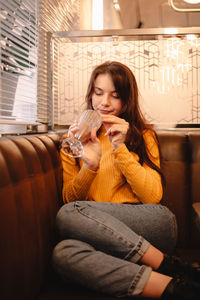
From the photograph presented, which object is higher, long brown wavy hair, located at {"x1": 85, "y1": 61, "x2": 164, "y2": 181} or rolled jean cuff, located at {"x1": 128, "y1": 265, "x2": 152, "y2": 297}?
long brown wavy hair, located at {"x1": 85, "y1": 61, "x2": 164, "y2": 181}

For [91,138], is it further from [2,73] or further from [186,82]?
[186,82]

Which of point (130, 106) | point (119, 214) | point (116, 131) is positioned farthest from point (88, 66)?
point (119, 214)

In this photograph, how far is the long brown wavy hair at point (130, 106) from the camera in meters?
1.40

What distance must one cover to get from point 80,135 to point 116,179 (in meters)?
0.33

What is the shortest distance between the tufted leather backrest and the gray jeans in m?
0.06

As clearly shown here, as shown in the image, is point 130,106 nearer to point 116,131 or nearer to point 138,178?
point 116,131

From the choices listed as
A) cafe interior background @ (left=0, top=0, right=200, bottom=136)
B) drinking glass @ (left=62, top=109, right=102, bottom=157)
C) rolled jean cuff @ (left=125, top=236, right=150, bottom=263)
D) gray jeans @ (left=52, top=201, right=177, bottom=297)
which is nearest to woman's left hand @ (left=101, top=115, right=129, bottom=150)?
drinking glass @ (left=62, top=109, right=102, bottom=157)

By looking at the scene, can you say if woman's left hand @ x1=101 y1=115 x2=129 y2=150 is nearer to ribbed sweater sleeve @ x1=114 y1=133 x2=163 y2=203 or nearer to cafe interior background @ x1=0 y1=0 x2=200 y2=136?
ribbed sweater sleeve @ x1=114 y1=133 x2=163 y2=203

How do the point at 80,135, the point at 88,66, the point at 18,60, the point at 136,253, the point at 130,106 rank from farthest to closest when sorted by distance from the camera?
the point at 88,66 < the point at 18,60 < the point at 130,106 < the point at 80,135 < the point at 136,253

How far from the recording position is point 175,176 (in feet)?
5.16

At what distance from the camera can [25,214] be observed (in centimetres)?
92

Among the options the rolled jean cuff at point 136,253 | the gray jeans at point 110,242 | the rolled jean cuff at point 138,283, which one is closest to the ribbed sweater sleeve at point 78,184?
the gray jeans at point 110,242

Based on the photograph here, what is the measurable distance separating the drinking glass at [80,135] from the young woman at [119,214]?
4cm

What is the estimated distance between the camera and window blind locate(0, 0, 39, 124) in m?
1.46
